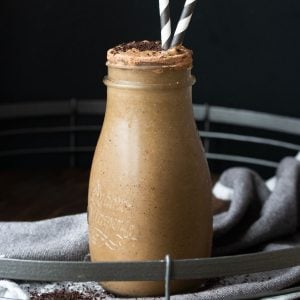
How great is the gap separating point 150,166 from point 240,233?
243 mm

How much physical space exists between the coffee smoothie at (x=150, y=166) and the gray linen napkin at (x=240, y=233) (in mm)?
59

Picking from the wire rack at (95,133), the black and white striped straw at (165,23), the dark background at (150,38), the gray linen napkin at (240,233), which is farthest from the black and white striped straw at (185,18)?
the dark background at (150,38)

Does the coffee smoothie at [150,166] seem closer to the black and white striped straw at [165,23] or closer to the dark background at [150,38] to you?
the black and white striped straw at [165,23]

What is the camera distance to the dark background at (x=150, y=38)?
133cm

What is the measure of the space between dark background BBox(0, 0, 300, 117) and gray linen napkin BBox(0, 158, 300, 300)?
0.50m

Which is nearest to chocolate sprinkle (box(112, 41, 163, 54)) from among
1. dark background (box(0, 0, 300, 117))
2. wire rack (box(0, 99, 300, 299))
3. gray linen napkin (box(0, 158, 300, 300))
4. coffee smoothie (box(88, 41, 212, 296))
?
coffee smoothie (box(88, 41, 212, 296))

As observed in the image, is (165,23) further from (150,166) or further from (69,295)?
(69,295)

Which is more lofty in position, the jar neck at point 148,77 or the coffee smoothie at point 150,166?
the jar neck at point 148,77

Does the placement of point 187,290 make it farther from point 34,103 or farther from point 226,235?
point 34,103

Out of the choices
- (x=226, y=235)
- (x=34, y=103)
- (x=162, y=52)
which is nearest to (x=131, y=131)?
(x=162, y=52)

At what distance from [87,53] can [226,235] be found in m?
0.77

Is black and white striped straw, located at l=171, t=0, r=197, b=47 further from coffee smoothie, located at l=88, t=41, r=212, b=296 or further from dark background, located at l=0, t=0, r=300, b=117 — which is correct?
dark background, located at l=0, t=0, r=300, b=117

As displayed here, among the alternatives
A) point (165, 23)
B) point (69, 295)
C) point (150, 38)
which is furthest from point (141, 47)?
point (150, 38)

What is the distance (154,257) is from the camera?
0.55m
